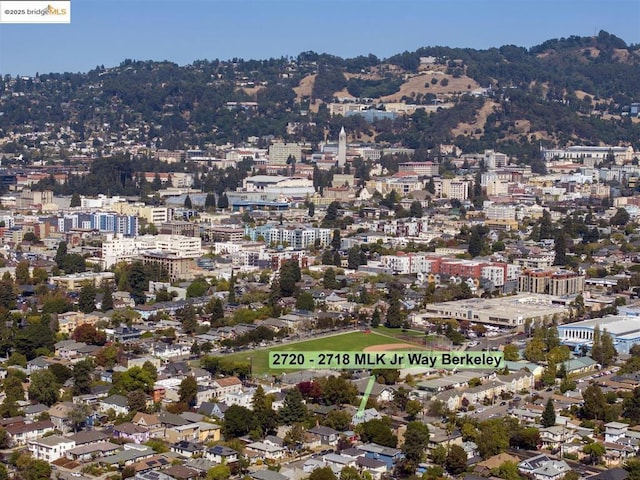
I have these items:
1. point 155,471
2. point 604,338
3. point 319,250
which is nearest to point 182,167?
point 319,250

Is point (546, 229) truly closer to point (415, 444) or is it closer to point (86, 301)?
point (86, 301)

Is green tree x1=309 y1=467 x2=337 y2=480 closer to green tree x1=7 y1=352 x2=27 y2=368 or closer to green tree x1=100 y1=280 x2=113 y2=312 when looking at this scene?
green tree x1=7 y1=352 x2=27 y2=368

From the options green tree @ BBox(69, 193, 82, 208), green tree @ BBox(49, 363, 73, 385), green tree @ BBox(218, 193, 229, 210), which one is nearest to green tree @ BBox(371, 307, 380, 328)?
green tree @ BBox(49, 363, 73, 385)

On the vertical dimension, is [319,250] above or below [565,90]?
below

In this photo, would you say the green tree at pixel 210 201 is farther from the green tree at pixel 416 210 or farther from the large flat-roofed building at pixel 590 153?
the large flat-roofed building at pixel 590 153

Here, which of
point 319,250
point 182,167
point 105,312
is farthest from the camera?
point 182,167

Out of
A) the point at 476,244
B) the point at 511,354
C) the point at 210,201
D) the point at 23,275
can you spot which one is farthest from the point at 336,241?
the point at 511,354

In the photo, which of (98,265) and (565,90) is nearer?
(98,265)

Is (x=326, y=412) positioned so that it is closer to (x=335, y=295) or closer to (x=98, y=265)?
(x=335, y=295)
